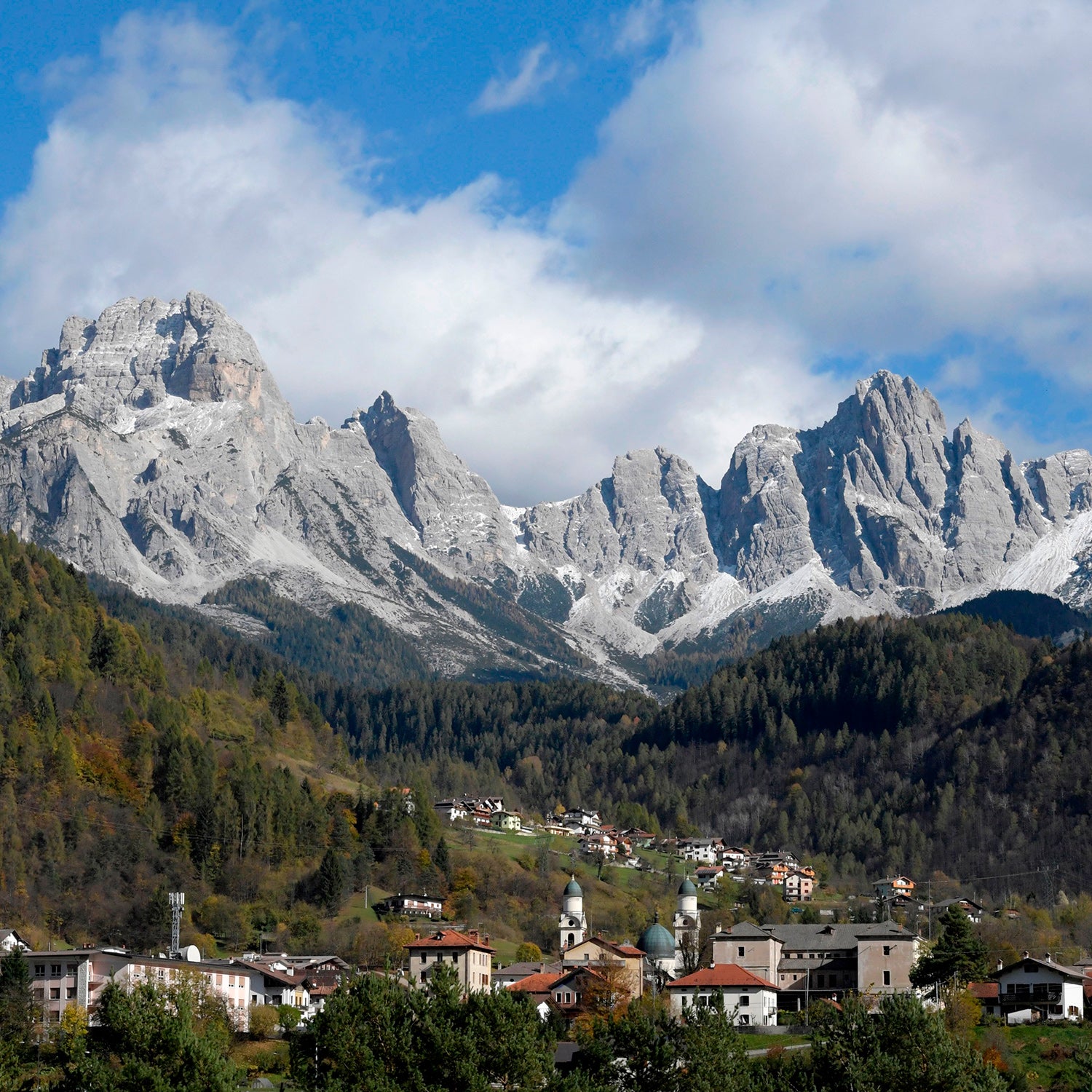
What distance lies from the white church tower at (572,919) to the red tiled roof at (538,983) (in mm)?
25138

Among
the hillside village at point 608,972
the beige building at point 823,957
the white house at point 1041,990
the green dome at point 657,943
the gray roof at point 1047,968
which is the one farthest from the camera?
the green dome at point 657,943

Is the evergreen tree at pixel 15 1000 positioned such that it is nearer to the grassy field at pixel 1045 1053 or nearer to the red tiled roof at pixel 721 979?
the red tiled roof at pixel 721 979

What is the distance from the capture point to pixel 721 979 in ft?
401

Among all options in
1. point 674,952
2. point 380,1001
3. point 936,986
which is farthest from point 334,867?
point 380,1001

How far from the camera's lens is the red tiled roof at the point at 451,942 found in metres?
130

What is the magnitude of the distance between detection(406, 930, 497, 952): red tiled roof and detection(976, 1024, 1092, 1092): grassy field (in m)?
38.5

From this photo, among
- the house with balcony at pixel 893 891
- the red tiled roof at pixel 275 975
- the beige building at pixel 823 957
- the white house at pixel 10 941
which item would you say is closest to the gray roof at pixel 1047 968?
the beige building at pixel 823 957

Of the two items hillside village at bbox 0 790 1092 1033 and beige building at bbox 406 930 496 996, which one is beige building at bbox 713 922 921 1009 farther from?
beige building at bbox 406 930 496 996

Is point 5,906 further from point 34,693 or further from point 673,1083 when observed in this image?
point 673,1083

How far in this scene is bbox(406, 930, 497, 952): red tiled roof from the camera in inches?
5098

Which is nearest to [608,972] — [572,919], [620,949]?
[620,949]

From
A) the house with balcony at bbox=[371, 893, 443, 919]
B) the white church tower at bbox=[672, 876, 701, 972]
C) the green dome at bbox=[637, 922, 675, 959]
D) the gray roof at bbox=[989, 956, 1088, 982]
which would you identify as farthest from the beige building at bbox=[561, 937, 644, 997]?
the gray roof at bbox=[989, 956, 1088, 982]

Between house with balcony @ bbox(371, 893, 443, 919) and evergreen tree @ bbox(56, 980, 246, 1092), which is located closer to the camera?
evergreen tree @ bbox(56, 980, 246, 1092)

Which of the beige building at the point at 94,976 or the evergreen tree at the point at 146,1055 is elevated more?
the beige building at the point at 94,976
